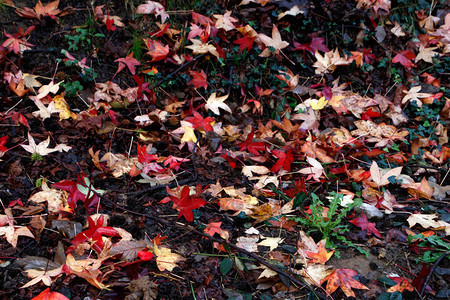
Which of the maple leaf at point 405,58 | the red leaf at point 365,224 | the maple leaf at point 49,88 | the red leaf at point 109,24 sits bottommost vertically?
the red leaf at point 365,224

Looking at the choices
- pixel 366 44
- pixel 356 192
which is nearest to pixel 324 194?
pixel 356 192

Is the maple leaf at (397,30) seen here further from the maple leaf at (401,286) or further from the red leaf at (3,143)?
the red leaf at (3,143)

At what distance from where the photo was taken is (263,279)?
1.69 m

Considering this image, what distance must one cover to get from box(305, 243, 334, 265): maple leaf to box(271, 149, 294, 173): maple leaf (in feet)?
2.43

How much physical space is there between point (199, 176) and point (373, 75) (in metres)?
2.06

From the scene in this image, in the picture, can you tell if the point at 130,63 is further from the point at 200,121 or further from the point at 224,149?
the point at 224,149

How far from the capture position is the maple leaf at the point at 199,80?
9.91ft

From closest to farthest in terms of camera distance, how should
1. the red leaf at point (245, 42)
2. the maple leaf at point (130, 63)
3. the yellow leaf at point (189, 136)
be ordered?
the yellow leaf at point (189, 136) < the maple leaf at point (130, 63) < the red leaf at point (245, 42)

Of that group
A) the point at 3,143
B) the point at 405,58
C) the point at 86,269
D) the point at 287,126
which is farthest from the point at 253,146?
the point at 405,58

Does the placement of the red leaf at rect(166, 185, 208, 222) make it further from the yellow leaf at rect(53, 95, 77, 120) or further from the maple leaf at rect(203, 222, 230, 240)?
the yellow leaf at rect(53, 95, 77, 120)

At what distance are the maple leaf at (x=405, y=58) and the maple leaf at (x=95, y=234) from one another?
295cm

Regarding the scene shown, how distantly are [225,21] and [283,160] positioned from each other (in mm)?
1498

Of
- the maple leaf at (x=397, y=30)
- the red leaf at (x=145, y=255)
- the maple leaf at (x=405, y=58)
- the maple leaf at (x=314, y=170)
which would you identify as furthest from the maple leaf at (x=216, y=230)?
the maple leaf at (x=397, y=30)

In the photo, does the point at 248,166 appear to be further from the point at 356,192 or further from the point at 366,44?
the point at 366,44
